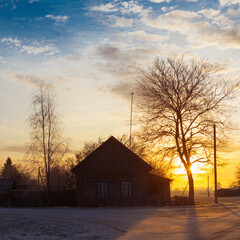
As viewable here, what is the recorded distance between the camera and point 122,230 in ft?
60.1

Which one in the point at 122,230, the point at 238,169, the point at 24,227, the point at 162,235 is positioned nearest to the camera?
the point at 162,235

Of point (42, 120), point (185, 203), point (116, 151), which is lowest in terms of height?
point (185, 203)

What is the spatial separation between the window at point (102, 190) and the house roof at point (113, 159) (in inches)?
70.6

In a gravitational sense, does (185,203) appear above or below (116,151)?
below

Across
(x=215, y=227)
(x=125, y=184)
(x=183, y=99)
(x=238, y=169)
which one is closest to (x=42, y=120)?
(x=125, y=184)

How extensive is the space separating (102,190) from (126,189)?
2.70 metres

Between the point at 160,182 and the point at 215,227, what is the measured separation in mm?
30894

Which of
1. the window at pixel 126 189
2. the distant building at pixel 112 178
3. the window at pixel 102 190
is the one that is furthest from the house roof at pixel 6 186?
the window at pixel 126 189

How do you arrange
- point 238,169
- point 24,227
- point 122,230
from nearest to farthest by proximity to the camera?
point 122,230 < point 24,227 < point 238,169

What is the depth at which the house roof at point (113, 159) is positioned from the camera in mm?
42000

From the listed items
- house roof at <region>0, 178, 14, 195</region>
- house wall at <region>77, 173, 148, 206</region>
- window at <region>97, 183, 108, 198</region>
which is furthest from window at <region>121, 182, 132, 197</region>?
house roof at <region>0, 178, 14, 195</region>

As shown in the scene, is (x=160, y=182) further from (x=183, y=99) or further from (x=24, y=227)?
(x=24, y=227)

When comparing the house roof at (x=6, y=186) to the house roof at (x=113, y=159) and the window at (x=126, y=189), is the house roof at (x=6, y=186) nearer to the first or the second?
the house roof at (x=113, y=159)

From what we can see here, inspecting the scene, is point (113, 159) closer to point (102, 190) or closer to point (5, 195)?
point (102, 190)
